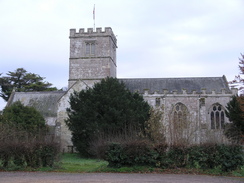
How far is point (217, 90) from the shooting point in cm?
3566

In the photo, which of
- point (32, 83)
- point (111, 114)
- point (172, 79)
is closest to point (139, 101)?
point (111, 114)

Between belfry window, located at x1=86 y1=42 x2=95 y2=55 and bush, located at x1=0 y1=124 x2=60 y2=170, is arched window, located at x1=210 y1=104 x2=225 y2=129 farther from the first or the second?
bush, located at x1=0 y1=124 x2=60 y2=170

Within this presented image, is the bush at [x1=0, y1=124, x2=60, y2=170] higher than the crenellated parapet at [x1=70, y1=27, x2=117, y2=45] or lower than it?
lower

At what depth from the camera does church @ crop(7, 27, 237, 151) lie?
33.8 m

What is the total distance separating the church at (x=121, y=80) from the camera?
3384cm

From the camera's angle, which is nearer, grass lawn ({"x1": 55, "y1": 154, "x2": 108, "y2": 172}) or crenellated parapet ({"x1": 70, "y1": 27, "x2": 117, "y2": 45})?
grass lawn ({"x1": 55, "y1": 154, "x2": 108, "y2": 172})

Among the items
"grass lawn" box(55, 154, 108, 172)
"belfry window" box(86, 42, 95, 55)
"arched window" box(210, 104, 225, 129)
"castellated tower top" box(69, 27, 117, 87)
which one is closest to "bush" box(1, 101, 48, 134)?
"grass lawn" box(55, 154, 108, 172)

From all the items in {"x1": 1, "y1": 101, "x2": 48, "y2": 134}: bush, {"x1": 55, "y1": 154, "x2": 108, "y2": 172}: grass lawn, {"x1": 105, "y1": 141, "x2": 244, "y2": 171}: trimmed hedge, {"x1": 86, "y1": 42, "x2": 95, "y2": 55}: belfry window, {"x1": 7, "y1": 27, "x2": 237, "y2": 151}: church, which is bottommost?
{"x1": 55, "y1": 154, "x2": 108, "y2": 172}: grass lawn

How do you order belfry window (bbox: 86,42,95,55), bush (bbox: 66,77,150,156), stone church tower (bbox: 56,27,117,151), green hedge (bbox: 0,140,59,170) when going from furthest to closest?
1. belfry window (bbox: 86,42,95,55)
2. stone church tower (bbox: 56,27,117,151)
3. bush (bbox: 66,77,150,156)
4. green hedge (bbox: 0,140,59,170)

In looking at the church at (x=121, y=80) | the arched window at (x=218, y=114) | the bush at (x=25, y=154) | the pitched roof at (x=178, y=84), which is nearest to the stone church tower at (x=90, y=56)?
the church at (x=121, y=80)

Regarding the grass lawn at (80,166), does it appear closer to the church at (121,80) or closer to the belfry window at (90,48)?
the church at (121,80)

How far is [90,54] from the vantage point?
36.4 meters

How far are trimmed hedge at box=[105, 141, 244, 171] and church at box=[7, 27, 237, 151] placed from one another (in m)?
16.5

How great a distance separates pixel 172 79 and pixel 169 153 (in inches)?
898
